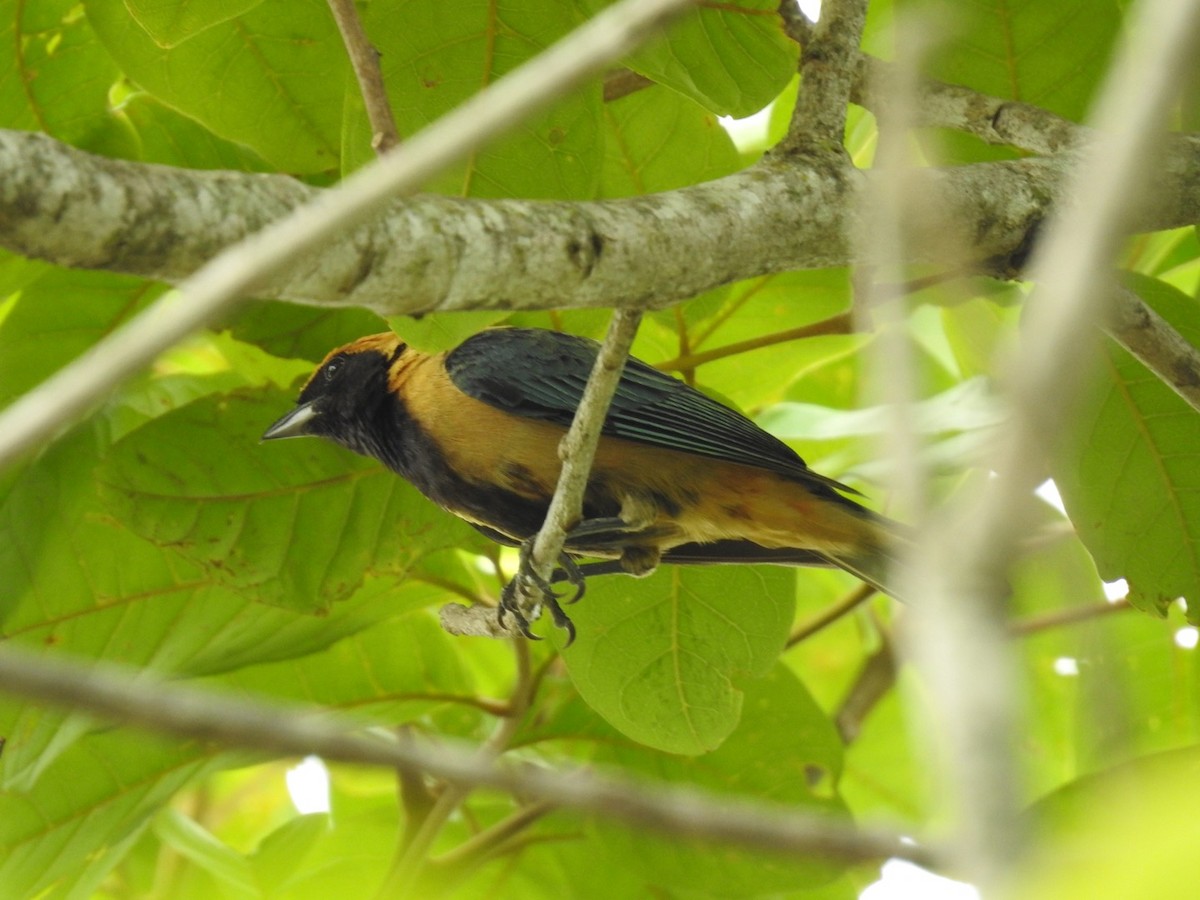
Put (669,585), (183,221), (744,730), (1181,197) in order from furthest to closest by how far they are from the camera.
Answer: (744,730), (669,585), (1181,197), (183,221)

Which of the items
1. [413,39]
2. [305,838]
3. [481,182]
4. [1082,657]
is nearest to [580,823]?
[305,838]

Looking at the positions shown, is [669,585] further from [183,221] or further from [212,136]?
[183,221]

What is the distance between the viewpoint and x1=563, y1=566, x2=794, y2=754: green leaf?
3.31 meters

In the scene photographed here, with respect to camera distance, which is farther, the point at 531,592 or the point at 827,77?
the point at 531,592

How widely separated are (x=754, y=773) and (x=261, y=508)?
1585 mm

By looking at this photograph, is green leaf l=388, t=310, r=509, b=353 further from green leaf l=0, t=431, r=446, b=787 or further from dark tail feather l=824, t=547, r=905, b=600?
dark tail feather l=824, t=547, r=905, b=600

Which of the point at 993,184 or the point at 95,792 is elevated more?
the point at 993,184

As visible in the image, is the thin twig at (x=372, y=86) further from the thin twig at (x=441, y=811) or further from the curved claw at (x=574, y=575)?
the thin twig at (x=441, y=811)

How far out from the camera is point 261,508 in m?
3.31

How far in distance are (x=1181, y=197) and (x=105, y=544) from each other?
8.80 ft

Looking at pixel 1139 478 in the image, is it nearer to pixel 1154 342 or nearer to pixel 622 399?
pixel 1154 342

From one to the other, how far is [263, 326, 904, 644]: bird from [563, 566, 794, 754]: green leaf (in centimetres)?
8

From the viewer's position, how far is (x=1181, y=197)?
2582 mm

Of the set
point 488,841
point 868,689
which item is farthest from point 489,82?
point 868,689
